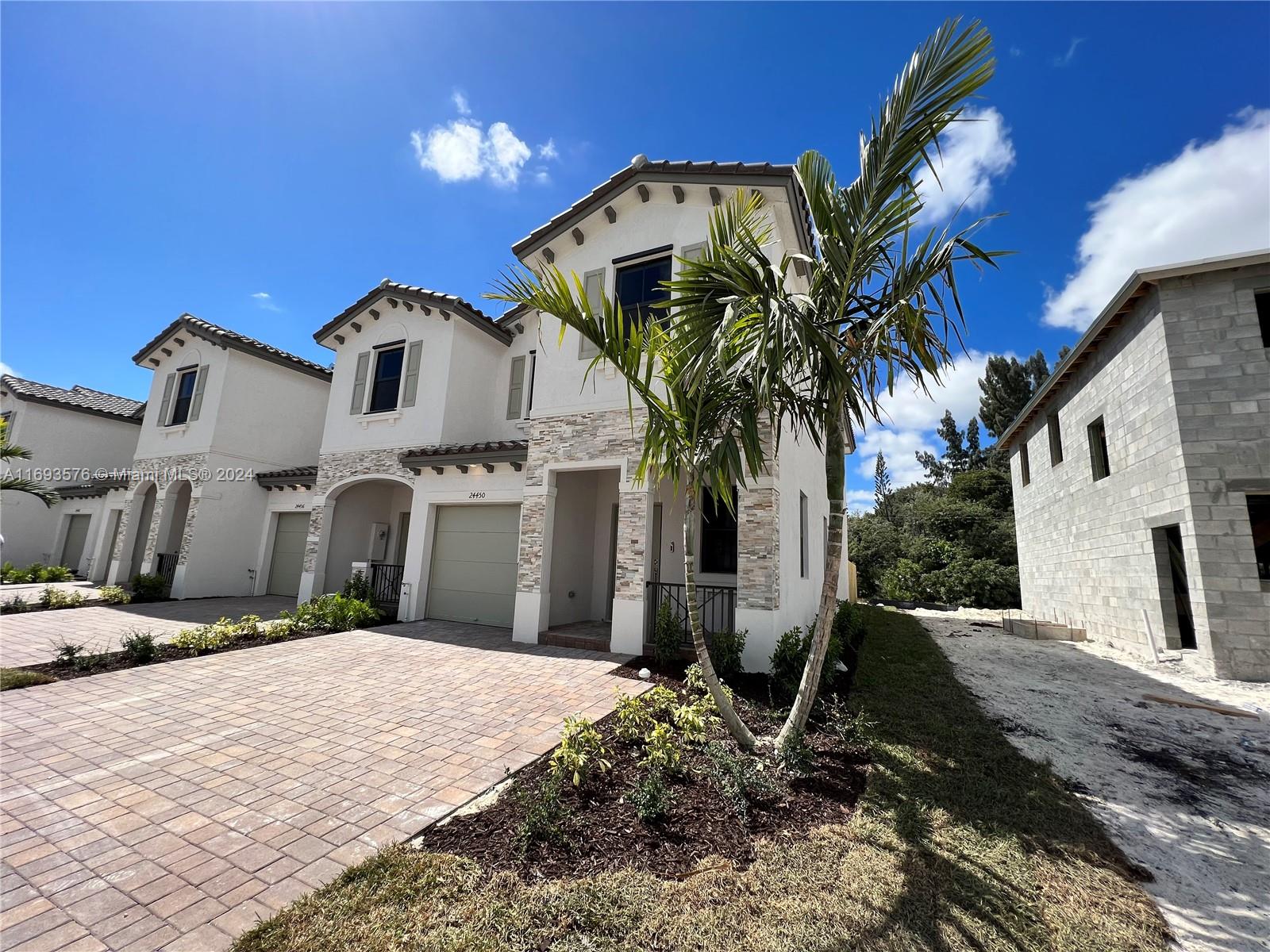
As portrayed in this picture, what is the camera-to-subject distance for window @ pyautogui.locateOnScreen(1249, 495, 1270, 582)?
8602 millimetres

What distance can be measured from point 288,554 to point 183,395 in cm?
657

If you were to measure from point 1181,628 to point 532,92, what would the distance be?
15.9 metres

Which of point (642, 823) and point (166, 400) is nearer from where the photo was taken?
point (642, 823)

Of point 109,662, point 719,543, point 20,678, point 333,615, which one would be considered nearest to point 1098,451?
point 719,543

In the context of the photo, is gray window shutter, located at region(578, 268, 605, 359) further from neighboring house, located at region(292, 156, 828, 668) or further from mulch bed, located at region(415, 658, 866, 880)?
mulch bed, located at region(415, 658, 866, 880)

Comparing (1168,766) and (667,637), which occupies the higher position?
(667,637)

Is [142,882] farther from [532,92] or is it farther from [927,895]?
[532,92]

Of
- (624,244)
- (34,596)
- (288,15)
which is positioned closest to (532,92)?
(624,244)

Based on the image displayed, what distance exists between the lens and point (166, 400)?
16.7 m

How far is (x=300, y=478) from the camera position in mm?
14766

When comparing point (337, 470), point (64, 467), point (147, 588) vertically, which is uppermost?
point (64, 467)

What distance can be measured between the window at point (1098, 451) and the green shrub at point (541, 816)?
15.5 meters

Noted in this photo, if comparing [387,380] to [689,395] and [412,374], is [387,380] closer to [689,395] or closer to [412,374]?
[412,374]

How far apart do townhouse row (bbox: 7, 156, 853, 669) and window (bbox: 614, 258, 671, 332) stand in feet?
0.15
